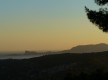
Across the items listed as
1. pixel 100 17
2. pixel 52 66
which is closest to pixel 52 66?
pixel 52 66

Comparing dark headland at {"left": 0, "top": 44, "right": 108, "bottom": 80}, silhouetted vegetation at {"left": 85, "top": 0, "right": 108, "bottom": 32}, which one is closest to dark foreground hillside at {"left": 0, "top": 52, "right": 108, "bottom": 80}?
dark headland at {"left": 0, "top": 44, "right": 108, "bottom": 80}

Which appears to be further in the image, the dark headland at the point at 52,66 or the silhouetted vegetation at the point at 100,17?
the dark headland at the point at 52,66

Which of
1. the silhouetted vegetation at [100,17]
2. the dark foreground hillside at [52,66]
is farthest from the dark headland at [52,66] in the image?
the silhouetted vegetation at [100,17]

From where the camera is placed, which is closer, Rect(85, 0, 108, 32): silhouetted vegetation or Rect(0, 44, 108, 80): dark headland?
Rect(85, 0, 108, 32): silhouetted vegetation

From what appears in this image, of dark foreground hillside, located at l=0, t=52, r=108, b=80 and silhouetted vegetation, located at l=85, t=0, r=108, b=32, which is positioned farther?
dark foreground hillside, located at l=0, t=52, r=108, b=80

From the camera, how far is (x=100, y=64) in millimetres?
82500

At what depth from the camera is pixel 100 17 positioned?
38781 millimetres

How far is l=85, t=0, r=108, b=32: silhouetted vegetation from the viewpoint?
126 feet

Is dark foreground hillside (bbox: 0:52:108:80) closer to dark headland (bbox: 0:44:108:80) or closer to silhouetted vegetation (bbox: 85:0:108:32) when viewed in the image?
dark headland (bbox: 0:44:108:80)

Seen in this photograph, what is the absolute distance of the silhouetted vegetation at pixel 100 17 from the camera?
3834cm

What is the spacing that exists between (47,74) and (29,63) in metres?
18.7

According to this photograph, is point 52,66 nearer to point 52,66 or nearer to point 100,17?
point 52,66

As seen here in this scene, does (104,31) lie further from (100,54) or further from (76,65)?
(100,54)

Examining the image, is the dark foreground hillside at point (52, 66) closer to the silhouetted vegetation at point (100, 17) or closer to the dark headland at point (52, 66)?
the dark headland at point (52, 66)
